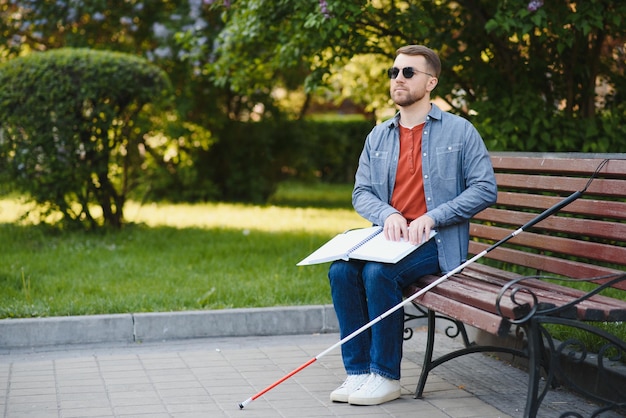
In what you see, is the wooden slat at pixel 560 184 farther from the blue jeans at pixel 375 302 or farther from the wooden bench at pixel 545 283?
the blue jeans at pixel 375 302

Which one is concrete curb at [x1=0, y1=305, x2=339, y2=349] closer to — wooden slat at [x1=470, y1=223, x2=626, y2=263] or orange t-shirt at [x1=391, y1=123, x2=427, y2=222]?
wooden slat at [x1=470, y1=223, x2=626, y2=263]

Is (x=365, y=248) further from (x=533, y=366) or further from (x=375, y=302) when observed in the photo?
(x=533, y=366)

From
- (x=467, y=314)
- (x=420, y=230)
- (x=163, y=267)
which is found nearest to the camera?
(x=467, y=314)

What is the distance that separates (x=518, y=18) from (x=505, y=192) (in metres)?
2.03

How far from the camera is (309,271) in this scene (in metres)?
7.72

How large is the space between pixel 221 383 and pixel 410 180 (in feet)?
4.78

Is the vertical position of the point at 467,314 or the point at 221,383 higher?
the point at 467,314

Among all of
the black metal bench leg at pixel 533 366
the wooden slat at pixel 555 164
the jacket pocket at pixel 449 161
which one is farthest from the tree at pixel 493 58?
the black metal bench leg at pixel 533 366

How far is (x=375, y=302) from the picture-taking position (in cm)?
461

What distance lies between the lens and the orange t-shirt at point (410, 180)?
4.81 m

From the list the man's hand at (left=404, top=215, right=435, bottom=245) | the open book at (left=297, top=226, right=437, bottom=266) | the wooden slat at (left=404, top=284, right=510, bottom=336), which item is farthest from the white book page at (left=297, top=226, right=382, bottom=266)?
the wooden slat at (left=404, top=284, right=510, bottom=336)

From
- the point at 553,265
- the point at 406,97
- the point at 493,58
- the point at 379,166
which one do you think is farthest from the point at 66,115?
the point at 553,265

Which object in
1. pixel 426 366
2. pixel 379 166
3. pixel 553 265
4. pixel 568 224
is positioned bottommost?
pixel 426 366

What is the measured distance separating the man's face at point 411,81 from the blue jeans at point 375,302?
2.36 feet
